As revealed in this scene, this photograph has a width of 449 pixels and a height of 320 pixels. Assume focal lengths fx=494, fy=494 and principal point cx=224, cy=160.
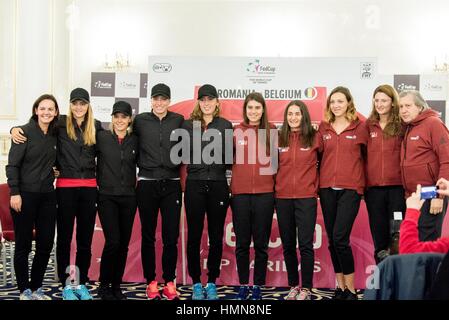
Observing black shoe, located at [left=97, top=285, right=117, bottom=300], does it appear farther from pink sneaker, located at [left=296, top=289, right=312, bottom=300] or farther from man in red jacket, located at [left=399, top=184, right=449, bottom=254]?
man in red jacket, located at [left=399, top=184, right=449, bottom=254]

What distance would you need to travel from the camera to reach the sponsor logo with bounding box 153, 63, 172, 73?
525 centimetres

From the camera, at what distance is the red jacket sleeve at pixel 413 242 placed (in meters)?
1.56

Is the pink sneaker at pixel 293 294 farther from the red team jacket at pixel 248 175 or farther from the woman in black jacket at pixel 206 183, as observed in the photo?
the red team jacket at pixel 248 175

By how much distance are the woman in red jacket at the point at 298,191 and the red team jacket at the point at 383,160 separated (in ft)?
1.15

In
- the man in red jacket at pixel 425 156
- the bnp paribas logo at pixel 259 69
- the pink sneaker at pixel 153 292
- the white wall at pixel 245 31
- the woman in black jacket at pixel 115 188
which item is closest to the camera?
the man in red jacket at pixel 425 156

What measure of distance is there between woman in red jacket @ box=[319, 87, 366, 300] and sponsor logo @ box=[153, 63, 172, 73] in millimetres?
2431

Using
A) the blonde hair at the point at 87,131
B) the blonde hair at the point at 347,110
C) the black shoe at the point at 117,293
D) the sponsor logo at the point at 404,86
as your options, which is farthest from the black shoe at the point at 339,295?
the sponsor logo at the point at 404,86

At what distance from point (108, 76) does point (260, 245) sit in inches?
168

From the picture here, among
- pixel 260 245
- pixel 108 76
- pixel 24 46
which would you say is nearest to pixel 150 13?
pixel 108 76

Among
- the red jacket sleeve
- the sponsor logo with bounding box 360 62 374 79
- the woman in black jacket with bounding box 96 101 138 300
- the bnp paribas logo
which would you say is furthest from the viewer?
the bnp paribas logo

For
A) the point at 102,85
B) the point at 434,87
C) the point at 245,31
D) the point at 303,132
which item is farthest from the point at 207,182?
the point at 434,87

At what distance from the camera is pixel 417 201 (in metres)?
1.69

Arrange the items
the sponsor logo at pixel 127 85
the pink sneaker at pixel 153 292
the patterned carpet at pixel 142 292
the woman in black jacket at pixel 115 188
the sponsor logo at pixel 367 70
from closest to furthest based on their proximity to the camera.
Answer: the woman in black jacket at pixel 115 188, the pink sneaker at pixel 153 292, the patterned carpet at pixel 142 292, the sponsor logo at pixel 367 70, the sponsor logo at pixel 127 85

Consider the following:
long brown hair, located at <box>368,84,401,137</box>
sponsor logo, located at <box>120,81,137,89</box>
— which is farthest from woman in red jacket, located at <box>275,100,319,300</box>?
sponsor logo, located at <box>120,81,137,89</box>
